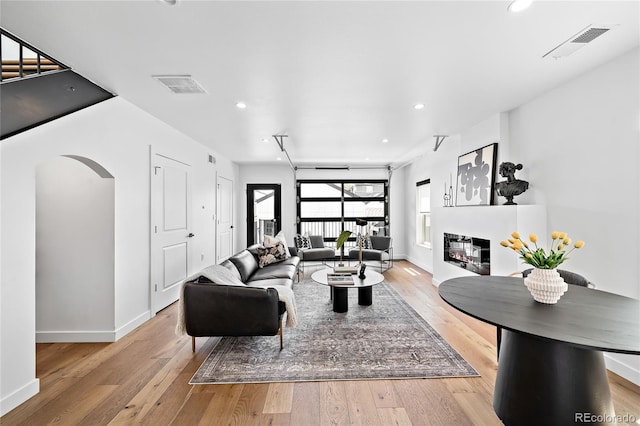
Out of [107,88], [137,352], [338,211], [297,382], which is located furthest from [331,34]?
[338,211]

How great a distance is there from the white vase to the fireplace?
2.36m

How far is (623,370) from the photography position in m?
2.35

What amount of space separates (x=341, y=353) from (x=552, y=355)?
165 cm

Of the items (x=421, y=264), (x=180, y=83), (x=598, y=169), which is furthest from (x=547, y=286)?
(x=421, y=264)

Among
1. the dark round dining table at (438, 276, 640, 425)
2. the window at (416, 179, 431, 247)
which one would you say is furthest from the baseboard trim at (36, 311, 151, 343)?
the window at (416, 179, 431, 247)

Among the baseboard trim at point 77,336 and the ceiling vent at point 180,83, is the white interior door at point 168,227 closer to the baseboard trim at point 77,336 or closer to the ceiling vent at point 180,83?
the baseboard trim at point 77,336

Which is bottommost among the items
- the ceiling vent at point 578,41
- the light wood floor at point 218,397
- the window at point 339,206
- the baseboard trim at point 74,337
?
the light wood floor at point 218,397

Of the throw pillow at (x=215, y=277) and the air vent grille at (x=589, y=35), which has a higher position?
the air vent grille at (x=589, y=35)

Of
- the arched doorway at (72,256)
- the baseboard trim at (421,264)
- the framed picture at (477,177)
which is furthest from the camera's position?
the baseboard trim at (421,264)

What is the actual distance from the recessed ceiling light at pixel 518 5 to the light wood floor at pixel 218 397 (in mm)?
2525

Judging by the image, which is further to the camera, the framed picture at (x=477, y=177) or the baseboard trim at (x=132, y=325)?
the framed picture at (x=477, y=177)

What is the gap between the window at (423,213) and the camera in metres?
6.71

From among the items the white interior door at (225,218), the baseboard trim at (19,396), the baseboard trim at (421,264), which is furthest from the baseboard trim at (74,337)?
the baseboard trim at (421,264)

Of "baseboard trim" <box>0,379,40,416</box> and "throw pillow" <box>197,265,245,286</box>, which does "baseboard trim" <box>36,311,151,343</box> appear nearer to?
"baseboard trim" <box>0,379,40,416</box>
